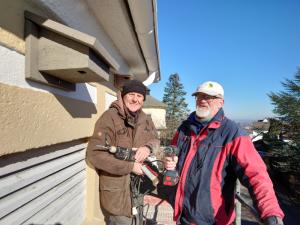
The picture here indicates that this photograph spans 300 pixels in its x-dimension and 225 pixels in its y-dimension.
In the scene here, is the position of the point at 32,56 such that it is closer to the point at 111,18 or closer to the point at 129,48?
the point at 111,18

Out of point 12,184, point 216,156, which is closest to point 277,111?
point 216,156

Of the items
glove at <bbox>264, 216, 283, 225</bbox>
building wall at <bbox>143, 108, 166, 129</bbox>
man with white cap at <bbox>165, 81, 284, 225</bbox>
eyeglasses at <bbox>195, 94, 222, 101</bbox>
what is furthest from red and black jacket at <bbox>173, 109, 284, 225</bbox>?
building wall at <bbox>143, 108, 166, 129</bbox>

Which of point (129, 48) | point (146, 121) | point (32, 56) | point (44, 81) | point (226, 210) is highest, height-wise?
point (129, 48)

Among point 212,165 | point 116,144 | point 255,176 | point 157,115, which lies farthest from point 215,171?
point 157,115

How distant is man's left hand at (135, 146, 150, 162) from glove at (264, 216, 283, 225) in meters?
1.26

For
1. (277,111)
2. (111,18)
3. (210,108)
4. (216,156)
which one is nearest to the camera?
(216,156)

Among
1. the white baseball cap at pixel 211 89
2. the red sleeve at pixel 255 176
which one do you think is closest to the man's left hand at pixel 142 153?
the white baseball cap at pixel 211 89

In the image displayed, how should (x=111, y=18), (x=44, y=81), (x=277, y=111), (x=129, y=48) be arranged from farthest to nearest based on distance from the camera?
(x=277, y=111) < (x=129, y=48) < (x=111, y=18) < (x=44, y=81)

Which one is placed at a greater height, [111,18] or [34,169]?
[111,18]

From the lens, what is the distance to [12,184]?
1.44m

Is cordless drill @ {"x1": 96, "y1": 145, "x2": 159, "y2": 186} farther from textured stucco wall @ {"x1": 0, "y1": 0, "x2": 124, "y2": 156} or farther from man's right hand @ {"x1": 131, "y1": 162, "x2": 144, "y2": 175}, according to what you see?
textured stucco wall @ {"x1": 0, "y1": 0, "x2": 124, "y2": 156}

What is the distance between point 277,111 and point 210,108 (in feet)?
56.3

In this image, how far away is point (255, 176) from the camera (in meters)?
1.80

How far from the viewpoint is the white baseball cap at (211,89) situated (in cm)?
226
